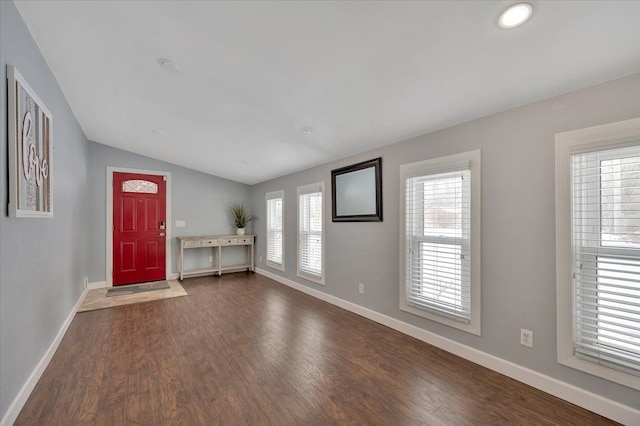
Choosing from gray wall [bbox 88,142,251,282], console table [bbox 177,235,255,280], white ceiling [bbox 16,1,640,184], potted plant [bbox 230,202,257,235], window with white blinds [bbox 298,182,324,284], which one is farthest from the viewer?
potted plant [bbox 230,202,257,235]

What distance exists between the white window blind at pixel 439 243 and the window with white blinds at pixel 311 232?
161 centimetres

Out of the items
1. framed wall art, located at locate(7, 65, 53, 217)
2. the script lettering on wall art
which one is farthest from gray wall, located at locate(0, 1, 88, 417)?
the script lettering on wall art

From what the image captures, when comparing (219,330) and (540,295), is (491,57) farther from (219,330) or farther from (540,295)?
(219,330)

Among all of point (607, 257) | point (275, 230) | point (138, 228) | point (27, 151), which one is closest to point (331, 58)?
point (27, 151)

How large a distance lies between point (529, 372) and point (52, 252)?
4016 mm

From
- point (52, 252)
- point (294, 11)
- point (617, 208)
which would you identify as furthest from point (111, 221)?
point (617, 208)

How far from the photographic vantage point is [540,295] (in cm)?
199

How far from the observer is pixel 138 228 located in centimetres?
521

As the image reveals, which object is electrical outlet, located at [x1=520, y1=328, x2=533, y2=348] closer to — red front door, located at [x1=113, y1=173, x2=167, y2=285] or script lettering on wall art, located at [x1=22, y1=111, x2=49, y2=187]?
script lettering on wall art, located at [x1=22, y1=111, x2=49, y2=187]

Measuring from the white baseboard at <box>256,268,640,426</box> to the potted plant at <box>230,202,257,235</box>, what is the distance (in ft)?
12.4

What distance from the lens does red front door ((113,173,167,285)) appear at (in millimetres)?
5016

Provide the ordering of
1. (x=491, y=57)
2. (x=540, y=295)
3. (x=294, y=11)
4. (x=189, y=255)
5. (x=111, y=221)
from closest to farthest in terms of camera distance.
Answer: (x=294, y=11)
(x=491, y=57)
(x=540, y=295)
(x=111, y=221)
(x=189, y=255)

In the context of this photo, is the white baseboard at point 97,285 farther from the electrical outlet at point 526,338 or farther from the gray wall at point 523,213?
the electrical outlet at point 526,338

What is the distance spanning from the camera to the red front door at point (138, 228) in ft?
16.5
